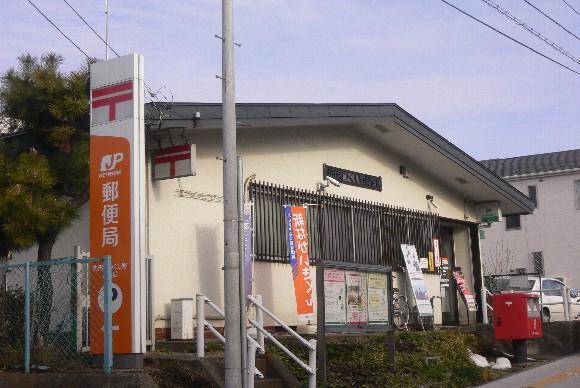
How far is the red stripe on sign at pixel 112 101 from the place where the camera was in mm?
10703

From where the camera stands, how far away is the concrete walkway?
1323cm

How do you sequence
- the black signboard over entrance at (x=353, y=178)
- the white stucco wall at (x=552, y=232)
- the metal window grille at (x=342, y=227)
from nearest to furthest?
1. the metal window grille at (x=342, y=227)
2. the black signboard over entrance at (x=353, y=178)
3. the white stucco wall at (x=552, y=232)

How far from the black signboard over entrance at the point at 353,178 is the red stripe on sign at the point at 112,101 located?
794cm

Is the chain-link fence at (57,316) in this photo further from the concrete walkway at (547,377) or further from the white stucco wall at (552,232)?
the white stucco wall at (552,232)

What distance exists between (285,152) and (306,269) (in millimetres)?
2638

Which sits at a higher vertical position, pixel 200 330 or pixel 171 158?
pixel 171 158

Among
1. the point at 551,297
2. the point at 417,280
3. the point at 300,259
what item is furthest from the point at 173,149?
the point at 551,297

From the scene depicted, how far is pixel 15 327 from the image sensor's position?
39.6 ft

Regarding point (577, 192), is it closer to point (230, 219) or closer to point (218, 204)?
point (218, 204)

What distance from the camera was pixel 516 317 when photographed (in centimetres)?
1634

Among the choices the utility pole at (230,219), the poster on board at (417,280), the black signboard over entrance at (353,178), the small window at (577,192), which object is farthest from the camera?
the small window at (577,192)

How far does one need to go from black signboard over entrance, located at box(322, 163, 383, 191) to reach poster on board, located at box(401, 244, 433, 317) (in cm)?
170

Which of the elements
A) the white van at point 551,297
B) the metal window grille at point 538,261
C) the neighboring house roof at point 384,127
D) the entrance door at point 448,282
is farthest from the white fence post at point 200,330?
the metal window grille at point 538,261

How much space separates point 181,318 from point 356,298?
2.95m
